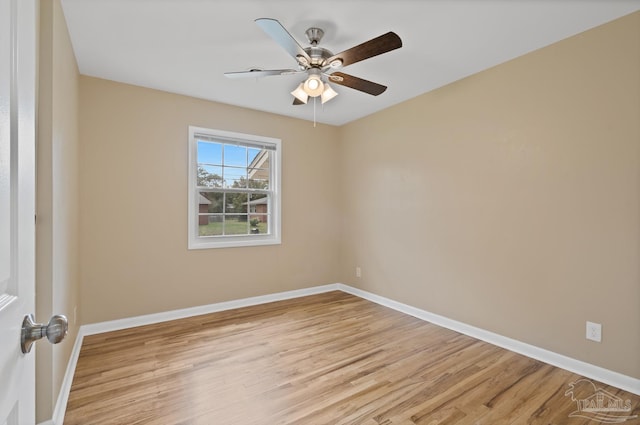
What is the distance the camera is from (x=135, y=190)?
325cm

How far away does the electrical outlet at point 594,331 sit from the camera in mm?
2223

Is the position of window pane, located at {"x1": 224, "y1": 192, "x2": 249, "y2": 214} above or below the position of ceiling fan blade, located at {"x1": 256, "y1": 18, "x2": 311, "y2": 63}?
below

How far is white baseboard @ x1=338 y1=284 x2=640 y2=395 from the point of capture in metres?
2.13

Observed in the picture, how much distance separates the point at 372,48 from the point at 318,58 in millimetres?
526

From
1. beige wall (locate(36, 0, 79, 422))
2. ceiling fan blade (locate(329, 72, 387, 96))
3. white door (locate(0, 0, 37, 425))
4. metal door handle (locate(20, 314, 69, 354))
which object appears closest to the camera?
white door (locate(0, 0, 37, 425))

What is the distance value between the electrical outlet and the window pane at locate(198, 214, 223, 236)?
144 inches

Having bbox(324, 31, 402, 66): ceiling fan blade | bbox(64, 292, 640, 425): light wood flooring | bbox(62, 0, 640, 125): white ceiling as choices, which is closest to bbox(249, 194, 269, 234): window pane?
bbox(64, 292, 640, 425): light wood flooring

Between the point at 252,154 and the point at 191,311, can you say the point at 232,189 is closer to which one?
the point at 252,154

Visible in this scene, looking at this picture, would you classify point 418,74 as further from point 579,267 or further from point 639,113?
point 579,267

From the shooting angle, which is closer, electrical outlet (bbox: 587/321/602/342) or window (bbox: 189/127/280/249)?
electrical outlet (bbox: 587/321/602/342)

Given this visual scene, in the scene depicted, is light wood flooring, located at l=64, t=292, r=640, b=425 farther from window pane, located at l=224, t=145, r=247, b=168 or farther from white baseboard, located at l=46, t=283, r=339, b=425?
window pane, located at l=224, t=145, r=247, b=168

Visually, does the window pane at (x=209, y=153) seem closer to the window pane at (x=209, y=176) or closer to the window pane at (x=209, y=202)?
the window pane at (x=209, y=176)
